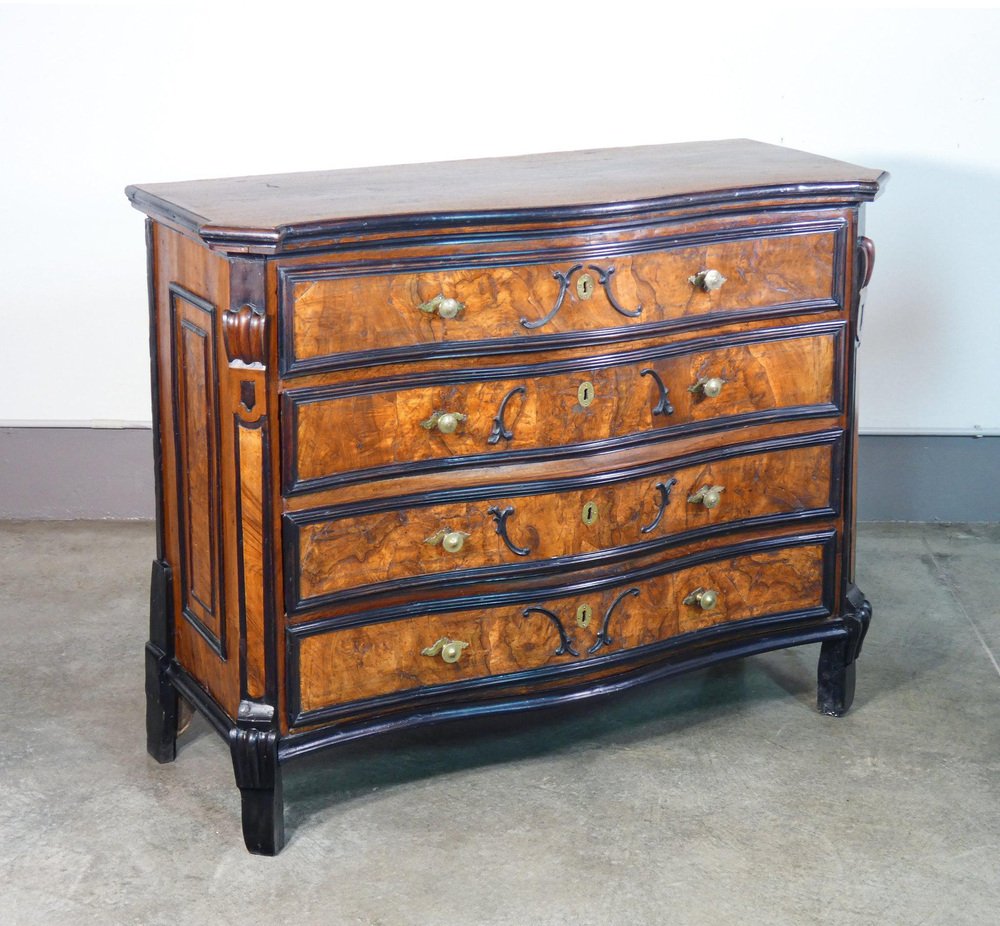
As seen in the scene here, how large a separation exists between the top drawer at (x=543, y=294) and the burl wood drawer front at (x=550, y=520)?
11.3 inches

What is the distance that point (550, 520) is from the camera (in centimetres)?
289

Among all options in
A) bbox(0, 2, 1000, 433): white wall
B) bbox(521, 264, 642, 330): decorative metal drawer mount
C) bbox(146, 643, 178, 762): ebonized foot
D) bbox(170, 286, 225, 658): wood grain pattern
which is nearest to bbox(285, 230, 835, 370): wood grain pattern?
bbox(521, 264, 642, 330): decorative metal drawer mount

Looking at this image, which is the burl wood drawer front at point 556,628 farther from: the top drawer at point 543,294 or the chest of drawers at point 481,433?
the top drawer at point 543,294

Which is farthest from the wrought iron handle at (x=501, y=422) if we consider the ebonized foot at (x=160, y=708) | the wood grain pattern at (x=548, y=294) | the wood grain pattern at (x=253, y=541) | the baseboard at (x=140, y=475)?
the baseboard at (x=140, y=475)

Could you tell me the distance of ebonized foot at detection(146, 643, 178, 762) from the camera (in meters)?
3.12

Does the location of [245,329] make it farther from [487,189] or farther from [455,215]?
[487,189]

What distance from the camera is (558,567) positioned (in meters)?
2.92

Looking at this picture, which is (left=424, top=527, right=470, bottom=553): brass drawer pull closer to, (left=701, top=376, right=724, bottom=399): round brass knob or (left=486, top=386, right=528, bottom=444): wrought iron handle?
(left=486, top=386, right=528, bottom=444): wrought iron handle

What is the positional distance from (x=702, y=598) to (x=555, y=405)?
1.89ft

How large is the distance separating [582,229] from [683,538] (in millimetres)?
700

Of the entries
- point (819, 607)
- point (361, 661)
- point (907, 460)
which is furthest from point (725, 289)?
point (907, 460)

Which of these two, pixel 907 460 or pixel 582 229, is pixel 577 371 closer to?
pixel 582 229

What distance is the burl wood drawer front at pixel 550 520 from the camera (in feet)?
8.98

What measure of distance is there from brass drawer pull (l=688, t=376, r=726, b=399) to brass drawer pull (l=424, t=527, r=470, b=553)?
0.56 metres
